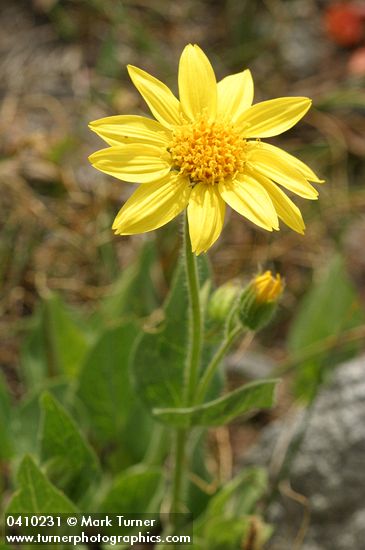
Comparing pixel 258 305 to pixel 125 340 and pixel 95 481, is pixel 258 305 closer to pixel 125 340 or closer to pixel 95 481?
pixel 125 340

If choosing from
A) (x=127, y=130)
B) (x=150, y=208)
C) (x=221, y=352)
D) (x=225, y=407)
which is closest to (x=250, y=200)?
(x=150, y=208)

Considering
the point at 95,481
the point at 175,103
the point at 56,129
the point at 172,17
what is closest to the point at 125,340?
the point at 95,481

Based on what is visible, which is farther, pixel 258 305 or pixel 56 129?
pixel 56 129

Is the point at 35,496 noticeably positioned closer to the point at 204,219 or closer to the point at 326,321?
the point at 204,219

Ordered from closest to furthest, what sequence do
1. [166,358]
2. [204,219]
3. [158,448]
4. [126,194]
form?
[204,219]
[166,358]
[158,448]
[126,194]

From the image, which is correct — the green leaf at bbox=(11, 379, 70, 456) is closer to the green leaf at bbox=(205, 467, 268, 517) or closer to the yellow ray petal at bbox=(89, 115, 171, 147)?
the green leaf at bbox=(205, 467, 268, 517)

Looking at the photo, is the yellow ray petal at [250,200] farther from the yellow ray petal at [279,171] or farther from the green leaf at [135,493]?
the green leaf at [135,493]

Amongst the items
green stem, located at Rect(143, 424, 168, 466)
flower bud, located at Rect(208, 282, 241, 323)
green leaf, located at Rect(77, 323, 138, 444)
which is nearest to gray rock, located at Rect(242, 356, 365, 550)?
green stem, located at Rect(143, 424, 168, 466)
